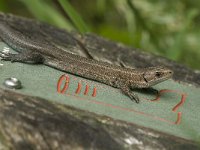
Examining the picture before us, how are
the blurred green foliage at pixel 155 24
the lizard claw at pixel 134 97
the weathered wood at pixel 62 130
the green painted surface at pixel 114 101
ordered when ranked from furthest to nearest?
the blurred green foliage at pixel 155 24
the lizard claw at pixel 134 97
the green painted surface at pixel 114 101
the weathered wood at pixel 62 130

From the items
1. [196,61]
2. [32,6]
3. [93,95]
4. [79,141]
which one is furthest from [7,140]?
[196,61]

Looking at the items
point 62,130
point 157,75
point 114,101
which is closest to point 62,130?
point 62,130

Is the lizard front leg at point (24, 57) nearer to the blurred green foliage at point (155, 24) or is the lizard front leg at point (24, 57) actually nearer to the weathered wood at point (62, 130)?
the weathered wood at point (62, 130)

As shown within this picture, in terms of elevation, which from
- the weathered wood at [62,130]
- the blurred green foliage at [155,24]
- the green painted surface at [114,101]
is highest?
the blurred green foliage at [155,24]

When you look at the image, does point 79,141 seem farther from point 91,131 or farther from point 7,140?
point 7,140

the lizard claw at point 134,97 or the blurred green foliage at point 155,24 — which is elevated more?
the blurred green foliage at point 155,24

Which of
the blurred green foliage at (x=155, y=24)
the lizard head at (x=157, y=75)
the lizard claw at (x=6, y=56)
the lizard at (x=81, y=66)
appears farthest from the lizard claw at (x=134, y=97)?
the blurred green foliage at (x=155, y=24)

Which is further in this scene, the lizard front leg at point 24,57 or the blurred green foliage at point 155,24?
the blurred green foliage at point 155,24

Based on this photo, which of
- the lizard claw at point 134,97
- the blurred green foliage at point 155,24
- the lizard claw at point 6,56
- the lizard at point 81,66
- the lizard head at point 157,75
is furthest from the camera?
the blurred green foliage at point 155,24
